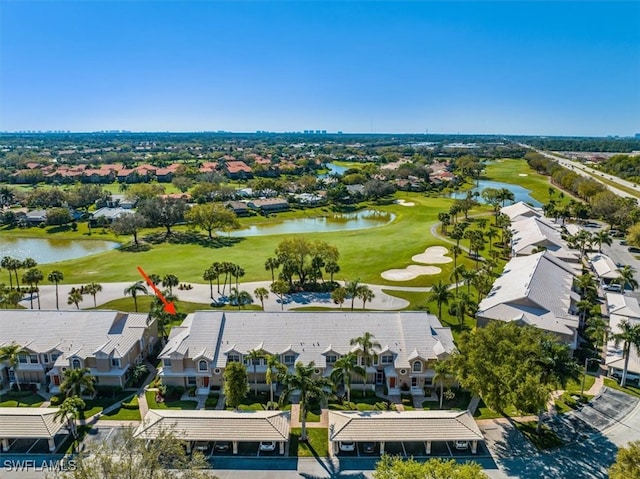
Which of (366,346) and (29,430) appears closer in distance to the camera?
(29,430)

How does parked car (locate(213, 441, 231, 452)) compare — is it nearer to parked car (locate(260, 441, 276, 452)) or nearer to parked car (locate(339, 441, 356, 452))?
parked car (locate(260, 441, 276, 452))

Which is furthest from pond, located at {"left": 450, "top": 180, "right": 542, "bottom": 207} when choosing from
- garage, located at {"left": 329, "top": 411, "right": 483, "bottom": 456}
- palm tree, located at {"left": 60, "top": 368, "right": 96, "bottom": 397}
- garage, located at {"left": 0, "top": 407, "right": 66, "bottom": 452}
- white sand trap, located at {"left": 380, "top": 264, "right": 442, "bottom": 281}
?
garage, located at {"left": 0, "top": 407, "right": 66, "bottom": 452}

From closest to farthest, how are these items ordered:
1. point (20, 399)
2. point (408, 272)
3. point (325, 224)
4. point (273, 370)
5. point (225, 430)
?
point (225, 430) → point (273, 370) → point (20, 399) → point (408, 272) → point (325, 224)

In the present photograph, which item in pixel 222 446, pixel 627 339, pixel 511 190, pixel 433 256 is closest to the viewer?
pixel 222 446

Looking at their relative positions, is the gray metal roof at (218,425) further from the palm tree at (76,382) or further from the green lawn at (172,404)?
the palm tree at (76,382)

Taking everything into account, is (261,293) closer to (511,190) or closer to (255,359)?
(255,359)

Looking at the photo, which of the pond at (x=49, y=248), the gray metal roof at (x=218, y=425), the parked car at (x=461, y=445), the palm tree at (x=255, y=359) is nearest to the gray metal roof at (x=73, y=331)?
the gray metal roof at (x=218, y=425)

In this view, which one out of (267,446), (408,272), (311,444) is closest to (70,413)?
(267,446)

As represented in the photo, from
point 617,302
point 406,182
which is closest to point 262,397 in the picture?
point 617,302
